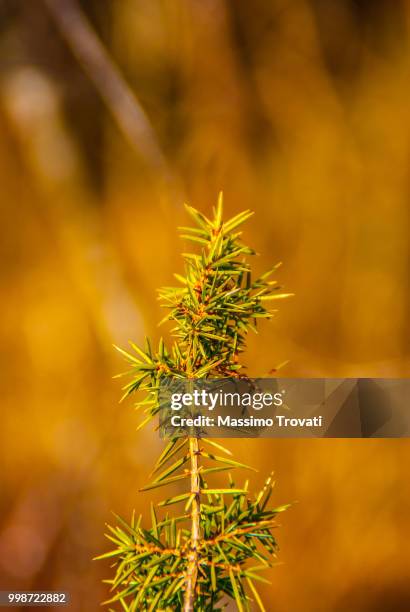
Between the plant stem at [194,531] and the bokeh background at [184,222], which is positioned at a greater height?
the bokeh background at [184,222]

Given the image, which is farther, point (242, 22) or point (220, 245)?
point (242, 22)

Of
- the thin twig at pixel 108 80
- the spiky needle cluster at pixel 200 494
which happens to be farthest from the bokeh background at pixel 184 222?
the spiky needle cluster at pixel 200 494

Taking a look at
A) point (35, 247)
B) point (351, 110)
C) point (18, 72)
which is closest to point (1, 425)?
point (35, 247)

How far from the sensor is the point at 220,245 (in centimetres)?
22

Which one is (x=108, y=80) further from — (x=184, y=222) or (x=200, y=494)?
(x=200, y=494)

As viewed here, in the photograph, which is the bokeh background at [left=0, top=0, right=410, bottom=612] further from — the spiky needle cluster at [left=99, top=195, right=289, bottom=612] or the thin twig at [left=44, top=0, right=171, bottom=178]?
the spiky needle cluster at [left=99, top=195, right=289, bottom=612]

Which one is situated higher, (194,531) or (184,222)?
(184,222)

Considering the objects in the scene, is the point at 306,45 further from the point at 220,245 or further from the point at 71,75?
the point at 220,245

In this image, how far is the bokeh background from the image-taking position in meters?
0.49

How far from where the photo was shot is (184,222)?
0.50m

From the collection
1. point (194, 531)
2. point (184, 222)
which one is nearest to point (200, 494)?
point (194, 531)

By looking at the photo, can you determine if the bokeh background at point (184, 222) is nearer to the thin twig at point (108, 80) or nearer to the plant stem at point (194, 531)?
the thin twig at point (108, 80)

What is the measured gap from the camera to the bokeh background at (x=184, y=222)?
1.59ft

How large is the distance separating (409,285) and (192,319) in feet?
1.12
